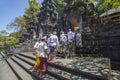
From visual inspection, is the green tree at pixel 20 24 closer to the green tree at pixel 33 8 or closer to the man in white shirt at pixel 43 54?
the green tree at pixel 33 8

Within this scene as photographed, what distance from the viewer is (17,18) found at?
2702 inches

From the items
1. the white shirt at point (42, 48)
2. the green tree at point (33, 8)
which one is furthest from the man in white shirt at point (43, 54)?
the green tree at point (33, 8)

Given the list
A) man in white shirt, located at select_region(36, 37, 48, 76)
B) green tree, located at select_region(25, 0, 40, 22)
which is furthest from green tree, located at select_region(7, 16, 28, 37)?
man in white shirt, located at select_region(36, 37, 48, 76)

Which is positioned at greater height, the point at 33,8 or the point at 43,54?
the point at 33,8

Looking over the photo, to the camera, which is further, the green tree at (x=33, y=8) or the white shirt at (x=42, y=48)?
the green tree at (x=33, y=8)

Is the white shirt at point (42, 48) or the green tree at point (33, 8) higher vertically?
the green tree at point (33, 8)

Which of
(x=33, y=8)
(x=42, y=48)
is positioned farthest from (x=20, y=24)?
(x=42, y=48)

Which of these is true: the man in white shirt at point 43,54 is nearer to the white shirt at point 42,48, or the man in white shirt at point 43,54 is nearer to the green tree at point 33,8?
the white shirt at point 42,48

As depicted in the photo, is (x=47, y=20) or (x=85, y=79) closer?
(x=85, y=79)

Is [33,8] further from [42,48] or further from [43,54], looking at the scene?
[43,54]

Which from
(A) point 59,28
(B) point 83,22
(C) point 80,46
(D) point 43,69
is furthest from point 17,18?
(D) point 43,69

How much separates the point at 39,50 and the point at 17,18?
198ft

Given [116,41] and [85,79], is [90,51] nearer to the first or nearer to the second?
[116,41]

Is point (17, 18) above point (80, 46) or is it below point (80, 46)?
above
